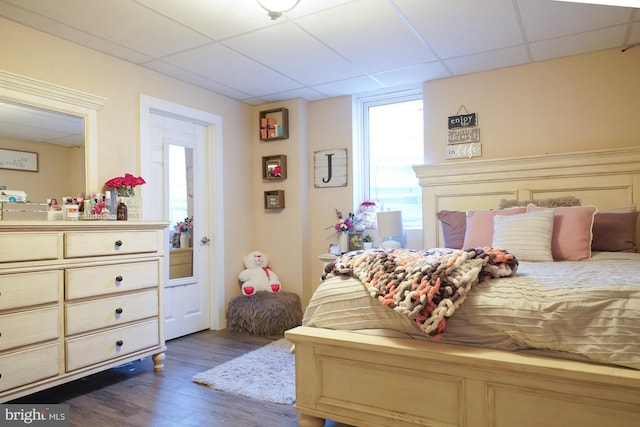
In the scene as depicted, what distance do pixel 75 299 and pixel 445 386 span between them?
2.07m

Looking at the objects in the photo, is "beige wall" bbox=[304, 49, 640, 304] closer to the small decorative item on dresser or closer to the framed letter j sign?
the framed letter j sign

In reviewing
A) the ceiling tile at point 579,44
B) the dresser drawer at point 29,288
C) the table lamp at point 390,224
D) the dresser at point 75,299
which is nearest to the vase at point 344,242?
the table lamp at point 390,224

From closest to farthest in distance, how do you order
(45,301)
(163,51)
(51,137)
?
(45,301), (51,137), (163,51)

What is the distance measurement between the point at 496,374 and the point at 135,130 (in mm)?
3007

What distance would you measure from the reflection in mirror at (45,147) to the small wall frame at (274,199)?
1.85m

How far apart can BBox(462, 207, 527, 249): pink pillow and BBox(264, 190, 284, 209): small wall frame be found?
6.63 ft

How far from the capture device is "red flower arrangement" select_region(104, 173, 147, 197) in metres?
2.98

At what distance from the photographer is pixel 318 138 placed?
4.35 meters

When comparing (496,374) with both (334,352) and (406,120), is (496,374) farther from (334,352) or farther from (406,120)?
(406,120)

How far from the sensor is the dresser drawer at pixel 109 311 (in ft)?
7.86

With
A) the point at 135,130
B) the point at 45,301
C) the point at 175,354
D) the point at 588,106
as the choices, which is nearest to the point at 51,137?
the point at 135,130

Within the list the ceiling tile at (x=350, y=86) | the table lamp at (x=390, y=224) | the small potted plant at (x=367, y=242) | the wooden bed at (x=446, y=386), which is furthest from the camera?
the small potted plant at (x=367, y=242)

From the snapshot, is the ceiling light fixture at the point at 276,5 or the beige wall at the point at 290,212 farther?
the beige wall at the point at 290,212

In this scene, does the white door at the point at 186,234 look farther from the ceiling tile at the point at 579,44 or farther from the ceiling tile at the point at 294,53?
the ceiling tile at the point at 579,44
